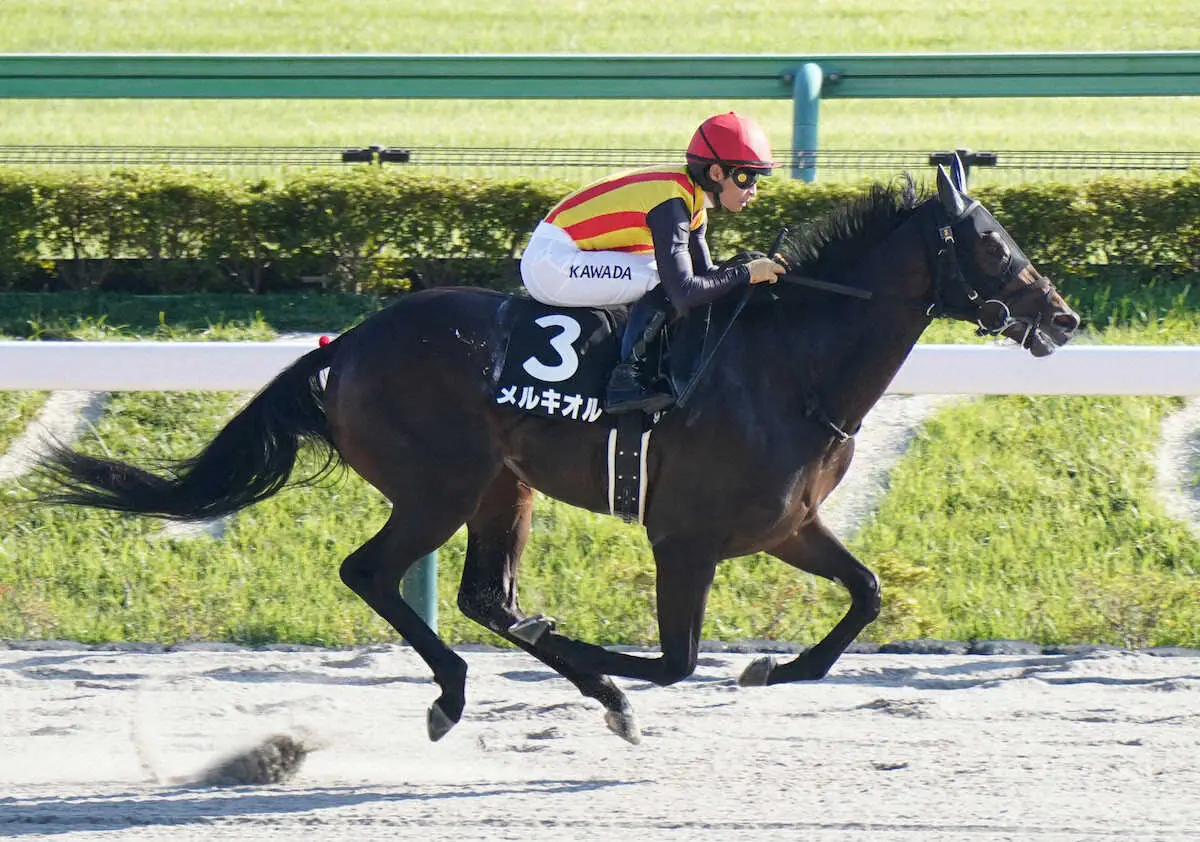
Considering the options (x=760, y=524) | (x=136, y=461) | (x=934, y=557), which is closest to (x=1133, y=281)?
(x=934, y=557)

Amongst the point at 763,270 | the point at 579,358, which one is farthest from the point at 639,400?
the point at 763,270

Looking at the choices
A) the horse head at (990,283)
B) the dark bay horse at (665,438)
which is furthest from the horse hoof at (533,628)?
the horse head at (990,283)

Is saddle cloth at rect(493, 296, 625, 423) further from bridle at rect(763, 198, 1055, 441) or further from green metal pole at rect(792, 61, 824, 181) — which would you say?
green metal pole at rect(792, 61, 824, 181)

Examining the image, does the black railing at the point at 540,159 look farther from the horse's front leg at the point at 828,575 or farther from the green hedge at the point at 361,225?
the horse's front leg at the point at 828,575

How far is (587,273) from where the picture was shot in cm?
468

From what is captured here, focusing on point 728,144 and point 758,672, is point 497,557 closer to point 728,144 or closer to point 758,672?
point 758,672

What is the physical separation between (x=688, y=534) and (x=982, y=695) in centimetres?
123

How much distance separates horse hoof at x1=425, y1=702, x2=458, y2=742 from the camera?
4.68m

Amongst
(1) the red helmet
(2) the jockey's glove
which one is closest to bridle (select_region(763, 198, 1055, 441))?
(2) the jockey's glove

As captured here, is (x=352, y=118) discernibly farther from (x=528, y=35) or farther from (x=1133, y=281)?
(x=1133, y=281)

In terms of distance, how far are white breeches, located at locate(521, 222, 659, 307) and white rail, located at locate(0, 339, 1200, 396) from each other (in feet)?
3.94

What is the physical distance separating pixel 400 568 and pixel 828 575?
1294 millimetres

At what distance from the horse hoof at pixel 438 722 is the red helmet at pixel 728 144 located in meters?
1.75

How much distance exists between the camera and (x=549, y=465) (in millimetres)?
4801
